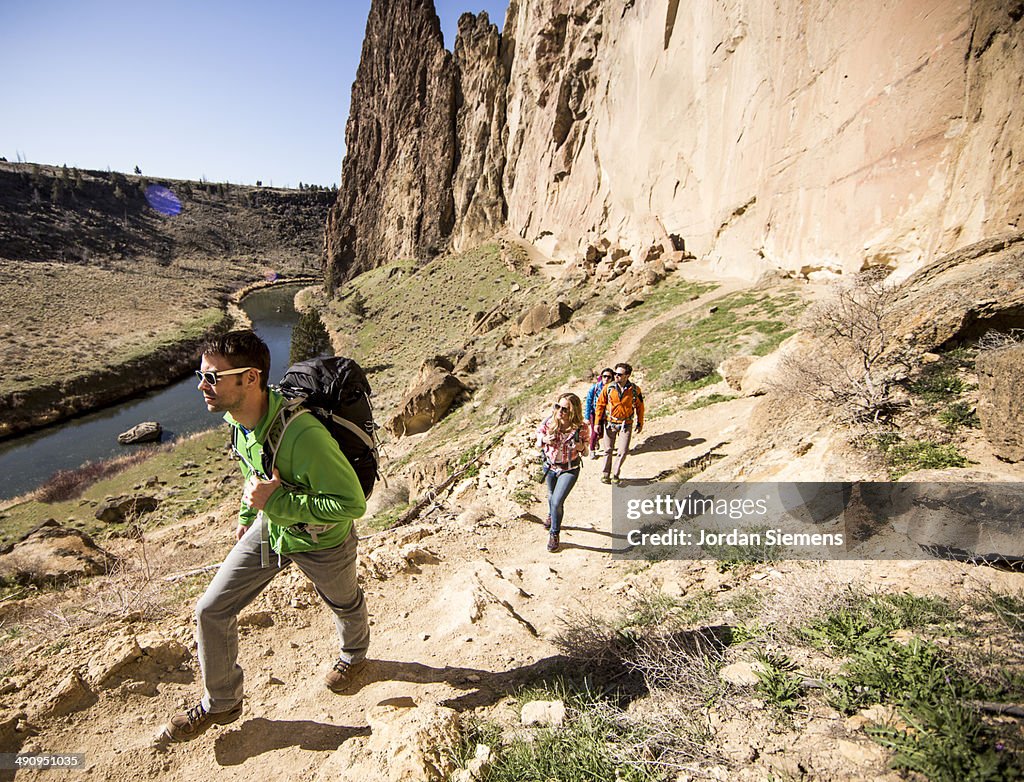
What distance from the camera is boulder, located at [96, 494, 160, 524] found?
17406 millimetres

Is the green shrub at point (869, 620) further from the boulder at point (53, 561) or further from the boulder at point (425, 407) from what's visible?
the boulder at point (425, 407)

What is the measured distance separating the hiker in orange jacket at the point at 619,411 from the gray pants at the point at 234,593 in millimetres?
5124

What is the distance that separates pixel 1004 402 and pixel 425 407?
15.2m

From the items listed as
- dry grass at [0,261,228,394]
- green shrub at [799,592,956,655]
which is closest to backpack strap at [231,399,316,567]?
green shrub at [799,592,956,655]

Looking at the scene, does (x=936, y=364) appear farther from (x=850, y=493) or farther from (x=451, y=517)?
(x=451, y=517)

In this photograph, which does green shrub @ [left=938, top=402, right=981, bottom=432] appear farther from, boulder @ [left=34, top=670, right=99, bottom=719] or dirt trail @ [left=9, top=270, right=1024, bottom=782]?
boulder @ [left=34, top=670, right=99, bottom=719]

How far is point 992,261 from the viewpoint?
639cm

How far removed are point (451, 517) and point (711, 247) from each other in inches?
794

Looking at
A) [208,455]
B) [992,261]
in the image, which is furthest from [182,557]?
[208,455]

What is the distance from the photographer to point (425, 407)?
17.3 meters

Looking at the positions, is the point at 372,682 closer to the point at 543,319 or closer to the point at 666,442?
the point at 666,442

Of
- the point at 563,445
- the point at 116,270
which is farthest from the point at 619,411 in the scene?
the point at 116,270

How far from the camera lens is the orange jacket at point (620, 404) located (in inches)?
289

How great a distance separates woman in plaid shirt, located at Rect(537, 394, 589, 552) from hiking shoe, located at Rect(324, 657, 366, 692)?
289 centimetres
